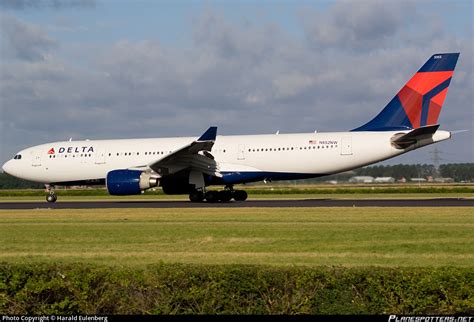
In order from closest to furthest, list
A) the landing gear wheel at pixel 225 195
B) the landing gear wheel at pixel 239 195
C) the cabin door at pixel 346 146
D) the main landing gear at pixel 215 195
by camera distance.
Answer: the cabin door at pixel 346 146, the main landing gear at pixel 215 195, the landing gear wheel at pixel 225 195, the landing gear wheel at pixel 239 195

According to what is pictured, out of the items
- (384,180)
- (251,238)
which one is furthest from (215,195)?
(384,180)

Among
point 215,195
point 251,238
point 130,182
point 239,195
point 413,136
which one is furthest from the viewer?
point 239,195

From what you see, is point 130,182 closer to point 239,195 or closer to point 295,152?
point 239,195

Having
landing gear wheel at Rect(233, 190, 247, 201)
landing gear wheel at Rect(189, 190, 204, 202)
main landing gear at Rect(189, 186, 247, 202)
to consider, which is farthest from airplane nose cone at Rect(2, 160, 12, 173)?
landing gear wheel at Rect(233, 190, 247, 201)

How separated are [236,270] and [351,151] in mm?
27205

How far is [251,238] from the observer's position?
1806cm

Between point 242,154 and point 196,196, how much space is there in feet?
11.1

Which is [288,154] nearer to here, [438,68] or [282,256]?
[438,68]

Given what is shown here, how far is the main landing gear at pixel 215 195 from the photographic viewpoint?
3634 centimetres

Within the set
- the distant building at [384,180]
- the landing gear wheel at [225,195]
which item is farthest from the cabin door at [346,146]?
the distant building at [384,180]

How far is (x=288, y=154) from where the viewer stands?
3625cm

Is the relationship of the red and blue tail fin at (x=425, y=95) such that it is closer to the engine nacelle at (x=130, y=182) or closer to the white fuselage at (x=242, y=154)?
the white fuselage at (x=242, y=154)

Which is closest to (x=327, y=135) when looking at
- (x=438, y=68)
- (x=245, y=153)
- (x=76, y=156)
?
(x=245, y=153)

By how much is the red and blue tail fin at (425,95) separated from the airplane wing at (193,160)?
370 inches
